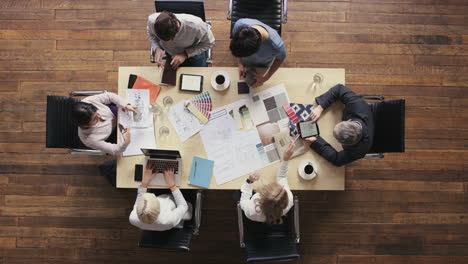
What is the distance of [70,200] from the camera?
128 inches

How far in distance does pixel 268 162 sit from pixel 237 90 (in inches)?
22.7

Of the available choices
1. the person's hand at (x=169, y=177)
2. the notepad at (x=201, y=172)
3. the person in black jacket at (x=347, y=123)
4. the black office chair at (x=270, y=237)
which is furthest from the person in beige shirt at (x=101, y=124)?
the person in black jacket at (x=347, y=123)

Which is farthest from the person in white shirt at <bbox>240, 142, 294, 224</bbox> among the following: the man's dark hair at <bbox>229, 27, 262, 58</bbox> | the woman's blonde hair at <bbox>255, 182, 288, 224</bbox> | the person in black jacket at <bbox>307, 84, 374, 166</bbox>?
the man's dark hair at <bbox>229, 27, 262, 58</bbox>

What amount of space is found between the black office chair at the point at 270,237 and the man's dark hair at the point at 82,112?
1.24 meters

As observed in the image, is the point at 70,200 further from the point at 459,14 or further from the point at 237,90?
the point at 459,14

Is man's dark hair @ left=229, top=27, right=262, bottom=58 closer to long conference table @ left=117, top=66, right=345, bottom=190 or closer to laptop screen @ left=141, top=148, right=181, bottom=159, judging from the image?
long conference table @ left=117, top=66, right=345, bottom=190

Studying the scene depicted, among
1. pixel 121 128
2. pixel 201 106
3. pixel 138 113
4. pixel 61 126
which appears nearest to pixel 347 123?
pixel 201 106

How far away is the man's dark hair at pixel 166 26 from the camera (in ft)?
7.02

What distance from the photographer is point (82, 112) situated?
2.18 metres

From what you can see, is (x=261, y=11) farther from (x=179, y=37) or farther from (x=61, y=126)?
(x=61, y=126)

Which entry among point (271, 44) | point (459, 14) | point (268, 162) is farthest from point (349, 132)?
point (459, 14)

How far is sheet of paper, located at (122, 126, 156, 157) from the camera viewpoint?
239cm

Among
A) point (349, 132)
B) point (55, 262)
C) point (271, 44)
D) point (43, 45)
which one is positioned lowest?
point (55, 262)

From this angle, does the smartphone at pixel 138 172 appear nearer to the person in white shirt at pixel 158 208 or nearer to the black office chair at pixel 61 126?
the person in white shirt at pixel 158 208
